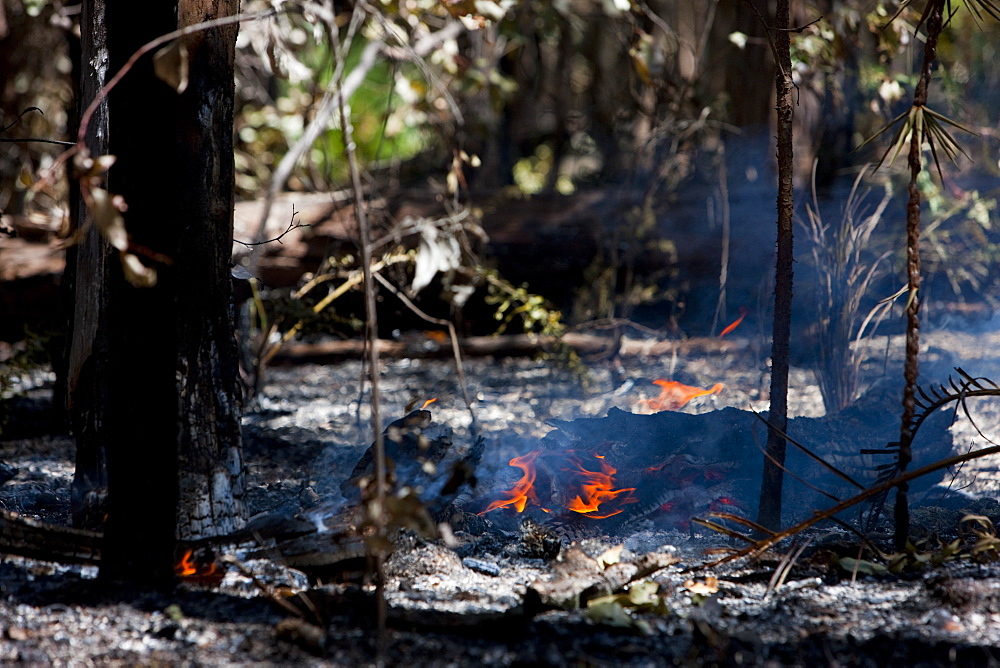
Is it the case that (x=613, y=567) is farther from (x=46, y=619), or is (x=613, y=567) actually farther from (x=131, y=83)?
(x=131, y=83)

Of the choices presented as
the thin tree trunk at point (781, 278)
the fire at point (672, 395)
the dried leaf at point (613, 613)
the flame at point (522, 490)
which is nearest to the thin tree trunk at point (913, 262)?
the thin tree trunk at point (781, 278)

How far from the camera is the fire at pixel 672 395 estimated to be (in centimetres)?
360

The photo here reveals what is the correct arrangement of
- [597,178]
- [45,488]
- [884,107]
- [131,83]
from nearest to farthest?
[131,83] → [45,488] → [884,107] → [597,178]

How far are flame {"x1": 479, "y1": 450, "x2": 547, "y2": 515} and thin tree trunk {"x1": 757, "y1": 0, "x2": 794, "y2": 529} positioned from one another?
2.59 ft

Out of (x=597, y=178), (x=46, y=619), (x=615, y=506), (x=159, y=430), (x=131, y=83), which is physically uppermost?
(x=597, y=178)

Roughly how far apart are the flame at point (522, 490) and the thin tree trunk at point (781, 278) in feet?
2.59

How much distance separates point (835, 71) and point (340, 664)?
390 cm

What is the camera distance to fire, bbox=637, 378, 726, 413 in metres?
3.60

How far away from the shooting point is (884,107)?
4.54m

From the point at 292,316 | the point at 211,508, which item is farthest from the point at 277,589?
the point at 292,316

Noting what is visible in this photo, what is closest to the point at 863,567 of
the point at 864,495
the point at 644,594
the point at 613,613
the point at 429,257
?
the point at 864,495

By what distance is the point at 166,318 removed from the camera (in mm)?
1901

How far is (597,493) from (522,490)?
27 centimetres

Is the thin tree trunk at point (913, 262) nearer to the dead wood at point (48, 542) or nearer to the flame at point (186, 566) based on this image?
the flame at point (186, 566)
